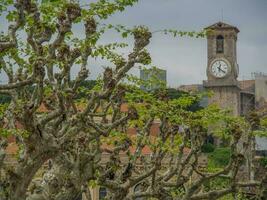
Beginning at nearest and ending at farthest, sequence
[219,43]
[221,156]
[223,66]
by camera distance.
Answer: [221,156]
[223,66]
[219,43]

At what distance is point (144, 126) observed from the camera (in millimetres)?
24844

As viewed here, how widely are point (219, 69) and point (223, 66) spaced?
42.6 inches

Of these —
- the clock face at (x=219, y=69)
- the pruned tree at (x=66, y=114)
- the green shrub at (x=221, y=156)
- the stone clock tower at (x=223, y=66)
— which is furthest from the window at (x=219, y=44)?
the pruned tree at (x=66, y=114)

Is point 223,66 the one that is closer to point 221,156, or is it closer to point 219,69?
point 219,69

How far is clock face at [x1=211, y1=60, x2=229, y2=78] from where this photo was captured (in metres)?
120

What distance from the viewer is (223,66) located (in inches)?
4779

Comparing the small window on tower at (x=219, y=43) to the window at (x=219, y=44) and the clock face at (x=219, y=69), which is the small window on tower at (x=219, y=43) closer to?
the window at (x=219, y=44)

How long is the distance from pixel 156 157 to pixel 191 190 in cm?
183

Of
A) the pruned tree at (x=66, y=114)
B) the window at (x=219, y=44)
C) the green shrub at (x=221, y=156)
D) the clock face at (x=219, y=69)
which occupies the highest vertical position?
the window at (x=219, y=44)

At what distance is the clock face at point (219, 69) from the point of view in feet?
395

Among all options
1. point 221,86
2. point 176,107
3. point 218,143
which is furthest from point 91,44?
point 221,86

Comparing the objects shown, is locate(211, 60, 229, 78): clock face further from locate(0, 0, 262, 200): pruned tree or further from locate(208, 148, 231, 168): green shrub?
locate(0, 0, 262, 200): pruned tree

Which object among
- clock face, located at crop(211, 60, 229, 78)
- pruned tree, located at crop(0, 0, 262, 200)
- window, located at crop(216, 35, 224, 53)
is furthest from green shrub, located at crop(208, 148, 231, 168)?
pruned tree, located at crop(0, 0, 262, 200)

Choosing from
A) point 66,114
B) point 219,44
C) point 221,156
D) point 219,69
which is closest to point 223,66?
point 219,69
